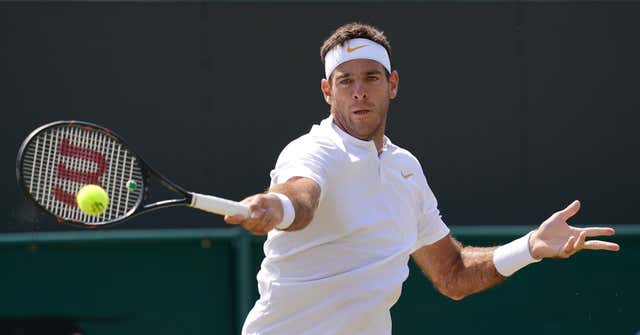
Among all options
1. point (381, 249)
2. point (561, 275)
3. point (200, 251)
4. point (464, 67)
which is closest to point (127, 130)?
point (200, 251)

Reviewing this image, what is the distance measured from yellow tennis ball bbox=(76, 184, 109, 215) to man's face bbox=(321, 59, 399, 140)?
86cm

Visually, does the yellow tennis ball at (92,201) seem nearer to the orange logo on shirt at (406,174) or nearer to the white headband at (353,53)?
the white headband at (353,53)

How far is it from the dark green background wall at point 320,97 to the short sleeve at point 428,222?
2.10 metres

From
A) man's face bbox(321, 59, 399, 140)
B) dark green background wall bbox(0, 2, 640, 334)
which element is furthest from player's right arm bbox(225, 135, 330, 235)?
dark green background wall bbox(0, 2, 640, 334)

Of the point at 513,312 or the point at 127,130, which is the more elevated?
the point at 127,130

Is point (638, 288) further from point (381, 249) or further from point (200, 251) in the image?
point (381, 249)

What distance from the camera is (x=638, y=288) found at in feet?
19.7

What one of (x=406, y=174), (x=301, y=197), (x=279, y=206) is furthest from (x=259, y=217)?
(x=406, y=174)

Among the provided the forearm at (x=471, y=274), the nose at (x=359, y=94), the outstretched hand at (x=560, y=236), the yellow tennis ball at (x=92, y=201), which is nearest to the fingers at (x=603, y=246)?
the outstretched hand at (x=560, y=236)

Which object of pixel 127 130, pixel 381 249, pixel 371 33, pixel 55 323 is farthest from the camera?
pixel 127 130

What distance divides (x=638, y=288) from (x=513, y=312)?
627 millimetres

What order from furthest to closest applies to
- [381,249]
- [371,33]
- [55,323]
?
[55,323] < [371,33] < [381,249]

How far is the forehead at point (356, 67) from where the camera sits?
4045 mm

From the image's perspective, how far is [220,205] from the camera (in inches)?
131
